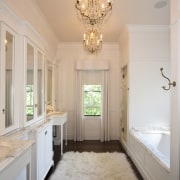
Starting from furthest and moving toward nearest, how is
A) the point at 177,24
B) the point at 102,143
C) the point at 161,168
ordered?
the point at 102,143
the point at 161,168
the point at 177,24

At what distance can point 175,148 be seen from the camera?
1953 millimetres

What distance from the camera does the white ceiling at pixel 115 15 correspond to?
3.35 m

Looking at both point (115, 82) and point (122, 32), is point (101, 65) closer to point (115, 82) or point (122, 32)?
point (115, 82)

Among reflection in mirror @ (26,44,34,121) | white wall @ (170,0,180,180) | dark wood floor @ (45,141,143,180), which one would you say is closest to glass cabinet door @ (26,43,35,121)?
reflection in mirror @ (26,44,34,121)

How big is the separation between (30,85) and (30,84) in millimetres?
16

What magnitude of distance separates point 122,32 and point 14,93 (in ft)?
10.6

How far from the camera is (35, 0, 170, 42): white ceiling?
11.0ft

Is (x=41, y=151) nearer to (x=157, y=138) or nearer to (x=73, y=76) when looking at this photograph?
(x=157, y=138)

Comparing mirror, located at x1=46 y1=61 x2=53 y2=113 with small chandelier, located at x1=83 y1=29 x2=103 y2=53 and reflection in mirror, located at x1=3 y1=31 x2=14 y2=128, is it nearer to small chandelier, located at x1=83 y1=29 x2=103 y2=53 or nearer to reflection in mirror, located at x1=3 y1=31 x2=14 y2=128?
small chandelier, located at x1=83 y1=29 x2=103 y2=53

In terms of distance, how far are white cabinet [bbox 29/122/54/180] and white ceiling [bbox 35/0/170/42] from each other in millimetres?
2030

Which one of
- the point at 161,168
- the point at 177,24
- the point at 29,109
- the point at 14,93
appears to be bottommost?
the point at 161,168

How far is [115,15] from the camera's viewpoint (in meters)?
3.86

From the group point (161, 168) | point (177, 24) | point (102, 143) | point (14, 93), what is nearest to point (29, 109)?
point (14, 93)

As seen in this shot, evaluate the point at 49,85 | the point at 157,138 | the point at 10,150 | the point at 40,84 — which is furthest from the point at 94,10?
the point at 49,85
